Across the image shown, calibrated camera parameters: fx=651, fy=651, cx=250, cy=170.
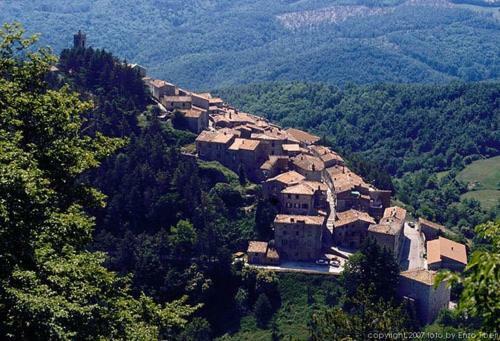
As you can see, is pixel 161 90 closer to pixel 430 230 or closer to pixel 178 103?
pixel 178 103

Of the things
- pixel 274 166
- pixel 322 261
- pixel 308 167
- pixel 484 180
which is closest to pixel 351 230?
pixel 322 261

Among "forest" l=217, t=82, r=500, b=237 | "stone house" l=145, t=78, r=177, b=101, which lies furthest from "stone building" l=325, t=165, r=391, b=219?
"forest" l=217, t=82, r=500, b=237

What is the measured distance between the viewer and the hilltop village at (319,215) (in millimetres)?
57688

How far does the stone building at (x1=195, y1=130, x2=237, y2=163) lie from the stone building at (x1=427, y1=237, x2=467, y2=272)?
23.5 metres

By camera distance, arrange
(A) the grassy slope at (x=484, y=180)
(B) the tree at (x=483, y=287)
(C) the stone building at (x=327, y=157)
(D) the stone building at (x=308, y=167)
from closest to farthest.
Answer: (B) the tree at (x=483, y=287) < (D) the stone building at (x=308, y=167) < (C) the stone building at (x=327, y=157) < (A) the grassy slope at (x=484, y=180)

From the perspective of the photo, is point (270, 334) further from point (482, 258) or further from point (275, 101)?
point (275, 101)

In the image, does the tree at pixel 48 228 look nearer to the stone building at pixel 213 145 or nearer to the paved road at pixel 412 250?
the paved road at pixel 412 250

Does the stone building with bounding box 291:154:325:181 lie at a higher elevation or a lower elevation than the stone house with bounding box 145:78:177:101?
lower

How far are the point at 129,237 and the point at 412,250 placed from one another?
89.0ft

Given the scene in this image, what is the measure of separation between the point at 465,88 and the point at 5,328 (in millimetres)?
153370

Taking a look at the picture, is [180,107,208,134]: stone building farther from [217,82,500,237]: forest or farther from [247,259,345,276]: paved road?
[217,82,500,237]: forest

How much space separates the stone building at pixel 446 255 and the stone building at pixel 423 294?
129 inches

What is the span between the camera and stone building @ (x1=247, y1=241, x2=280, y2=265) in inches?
2318

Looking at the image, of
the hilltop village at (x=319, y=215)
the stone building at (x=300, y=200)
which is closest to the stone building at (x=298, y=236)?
the hilltop village at (x=319, y=215)
